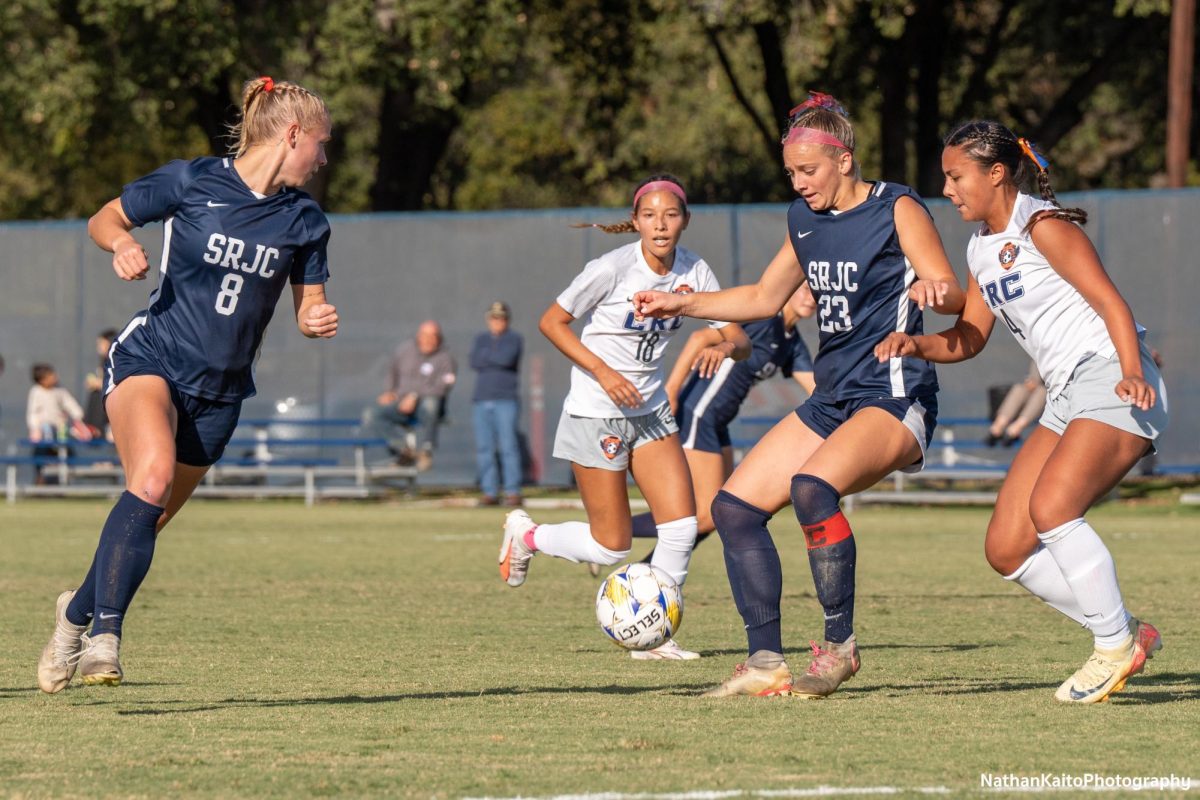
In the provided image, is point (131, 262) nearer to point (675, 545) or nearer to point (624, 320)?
point (624, 320)

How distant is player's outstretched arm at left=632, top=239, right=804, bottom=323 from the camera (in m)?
6.71

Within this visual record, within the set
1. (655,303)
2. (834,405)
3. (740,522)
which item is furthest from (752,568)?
(655,303)

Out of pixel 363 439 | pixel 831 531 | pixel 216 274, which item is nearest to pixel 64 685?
pixel 216 274

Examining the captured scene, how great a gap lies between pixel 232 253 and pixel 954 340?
242cm

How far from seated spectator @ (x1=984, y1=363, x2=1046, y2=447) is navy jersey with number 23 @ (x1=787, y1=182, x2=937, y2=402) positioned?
12.6m

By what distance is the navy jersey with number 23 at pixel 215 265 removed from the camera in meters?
6.12

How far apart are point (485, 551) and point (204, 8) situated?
1174 cm

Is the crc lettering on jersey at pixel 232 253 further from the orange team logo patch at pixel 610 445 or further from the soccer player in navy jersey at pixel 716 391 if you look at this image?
the soccer player in navy jersey at pixel 716 391

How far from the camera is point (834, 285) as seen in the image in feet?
20.9

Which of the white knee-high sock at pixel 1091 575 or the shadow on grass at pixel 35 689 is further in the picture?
the shadow on grass at pixel 35 689

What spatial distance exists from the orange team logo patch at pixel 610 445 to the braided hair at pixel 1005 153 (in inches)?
87.8

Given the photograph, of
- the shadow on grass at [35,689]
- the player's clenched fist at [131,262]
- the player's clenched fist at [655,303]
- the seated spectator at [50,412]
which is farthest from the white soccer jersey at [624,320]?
the seated spectator at [50,412]

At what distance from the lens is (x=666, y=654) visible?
25.4 feet

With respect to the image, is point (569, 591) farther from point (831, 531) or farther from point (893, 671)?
point (831, 531)
